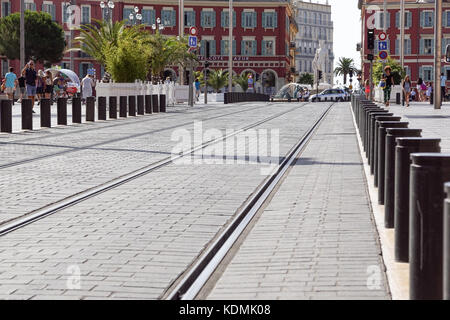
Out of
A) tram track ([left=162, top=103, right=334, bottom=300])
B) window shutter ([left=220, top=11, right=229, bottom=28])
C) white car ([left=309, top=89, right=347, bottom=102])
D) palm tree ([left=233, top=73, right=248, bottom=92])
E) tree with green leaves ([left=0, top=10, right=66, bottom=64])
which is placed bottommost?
tram track ([left=162, top=103, right=334, bottom=300])

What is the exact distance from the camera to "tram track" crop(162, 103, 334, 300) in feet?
19.2

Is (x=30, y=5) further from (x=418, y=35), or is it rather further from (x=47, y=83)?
(x=47, y=83)

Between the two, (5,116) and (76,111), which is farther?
(76,111)

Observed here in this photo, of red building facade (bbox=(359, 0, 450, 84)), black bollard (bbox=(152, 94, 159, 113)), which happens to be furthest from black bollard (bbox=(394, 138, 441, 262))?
red building facade (bbox=(359, 0, 450, 84))

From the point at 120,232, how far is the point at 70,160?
7.55m

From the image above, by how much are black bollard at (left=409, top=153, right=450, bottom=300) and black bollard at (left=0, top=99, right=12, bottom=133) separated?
18.5m

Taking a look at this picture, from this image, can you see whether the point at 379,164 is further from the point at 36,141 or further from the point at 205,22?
the point at 205,22

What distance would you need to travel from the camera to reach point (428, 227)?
5176mm

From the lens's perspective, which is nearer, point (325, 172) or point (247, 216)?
point (247, 216)

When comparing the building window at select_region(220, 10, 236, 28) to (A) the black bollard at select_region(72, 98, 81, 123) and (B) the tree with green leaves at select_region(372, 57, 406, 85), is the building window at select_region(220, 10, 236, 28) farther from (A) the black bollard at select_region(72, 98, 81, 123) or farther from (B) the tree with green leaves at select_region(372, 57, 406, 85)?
(A) the black bollard at select_region(72, 98, 81, 123)

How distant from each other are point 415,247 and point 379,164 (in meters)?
4.85

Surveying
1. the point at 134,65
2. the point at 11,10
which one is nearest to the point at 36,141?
the point at 134,65

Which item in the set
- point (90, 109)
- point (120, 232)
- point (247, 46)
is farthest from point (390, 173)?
point (247, 46)

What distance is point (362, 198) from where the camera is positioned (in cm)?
1055
